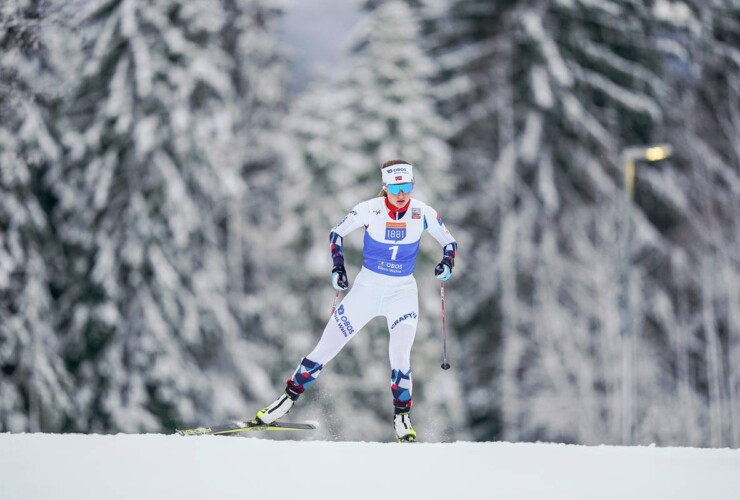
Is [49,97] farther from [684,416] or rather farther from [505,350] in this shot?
[684,416]

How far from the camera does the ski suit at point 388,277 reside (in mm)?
10555

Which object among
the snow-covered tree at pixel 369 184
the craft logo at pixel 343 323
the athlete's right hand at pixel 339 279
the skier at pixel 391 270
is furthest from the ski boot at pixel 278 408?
the snow-covered tree at pixel 369 184

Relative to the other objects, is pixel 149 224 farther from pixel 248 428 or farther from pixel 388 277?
pixel 388 277

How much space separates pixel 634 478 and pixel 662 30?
2748cm

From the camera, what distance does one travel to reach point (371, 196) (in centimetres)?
2711

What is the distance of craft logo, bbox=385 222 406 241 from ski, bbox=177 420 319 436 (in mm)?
2113

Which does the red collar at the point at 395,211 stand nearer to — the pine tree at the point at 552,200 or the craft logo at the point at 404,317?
the craft logo at the point at 404,317

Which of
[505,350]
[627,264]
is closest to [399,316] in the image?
[627,264]

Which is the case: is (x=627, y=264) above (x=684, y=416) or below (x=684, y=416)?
above

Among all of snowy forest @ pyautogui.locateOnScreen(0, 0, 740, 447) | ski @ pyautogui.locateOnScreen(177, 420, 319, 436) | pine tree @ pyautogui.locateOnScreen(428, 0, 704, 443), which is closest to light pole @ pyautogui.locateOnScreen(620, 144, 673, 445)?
snowy forest @ pyautogui.locateOnScreen(0, 0, 740, 447)

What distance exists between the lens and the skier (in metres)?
10.5

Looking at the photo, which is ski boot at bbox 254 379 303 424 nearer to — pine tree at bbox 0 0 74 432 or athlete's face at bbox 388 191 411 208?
athlete's face at bbox 388 191 411 208

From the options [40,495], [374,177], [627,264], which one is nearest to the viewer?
[40,495]

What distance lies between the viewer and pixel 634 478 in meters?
9.35
